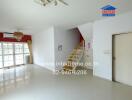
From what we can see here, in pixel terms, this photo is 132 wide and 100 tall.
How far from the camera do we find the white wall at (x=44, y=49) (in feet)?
19.7

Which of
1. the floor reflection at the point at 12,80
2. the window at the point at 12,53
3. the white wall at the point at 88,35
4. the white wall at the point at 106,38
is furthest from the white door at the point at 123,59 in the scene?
the window at the point at 12,53

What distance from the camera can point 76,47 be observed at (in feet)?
23.2

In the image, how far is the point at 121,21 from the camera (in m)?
3.73

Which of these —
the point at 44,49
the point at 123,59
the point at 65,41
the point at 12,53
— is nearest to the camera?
the point at 123,59

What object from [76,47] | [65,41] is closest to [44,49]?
[65,41]

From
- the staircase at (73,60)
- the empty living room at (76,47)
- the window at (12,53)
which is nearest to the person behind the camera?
the empty living room at (76,47)

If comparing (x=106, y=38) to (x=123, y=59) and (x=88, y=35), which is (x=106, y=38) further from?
(x=88, y=35)

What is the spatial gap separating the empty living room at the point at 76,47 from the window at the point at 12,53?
14 centimetres

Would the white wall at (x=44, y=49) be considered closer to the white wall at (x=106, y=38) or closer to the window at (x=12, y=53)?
the window at (x=12, y=53)

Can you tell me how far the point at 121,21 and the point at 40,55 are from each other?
18.7ft

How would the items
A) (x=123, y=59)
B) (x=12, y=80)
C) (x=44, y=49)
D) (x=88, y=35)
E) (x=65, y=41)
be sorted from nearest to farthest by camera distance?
(x=123, y=59) < (x=12, y=80) < (x=88, y=35) < (x=65, y=41) < (x=44, y=49)

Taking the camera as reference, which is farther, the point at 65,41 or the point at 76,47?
the point at 76,47

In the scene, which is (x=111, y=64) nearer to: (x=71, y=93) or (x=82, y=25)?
(x=71, y=93)

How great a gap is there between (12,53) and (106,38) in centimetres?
685
